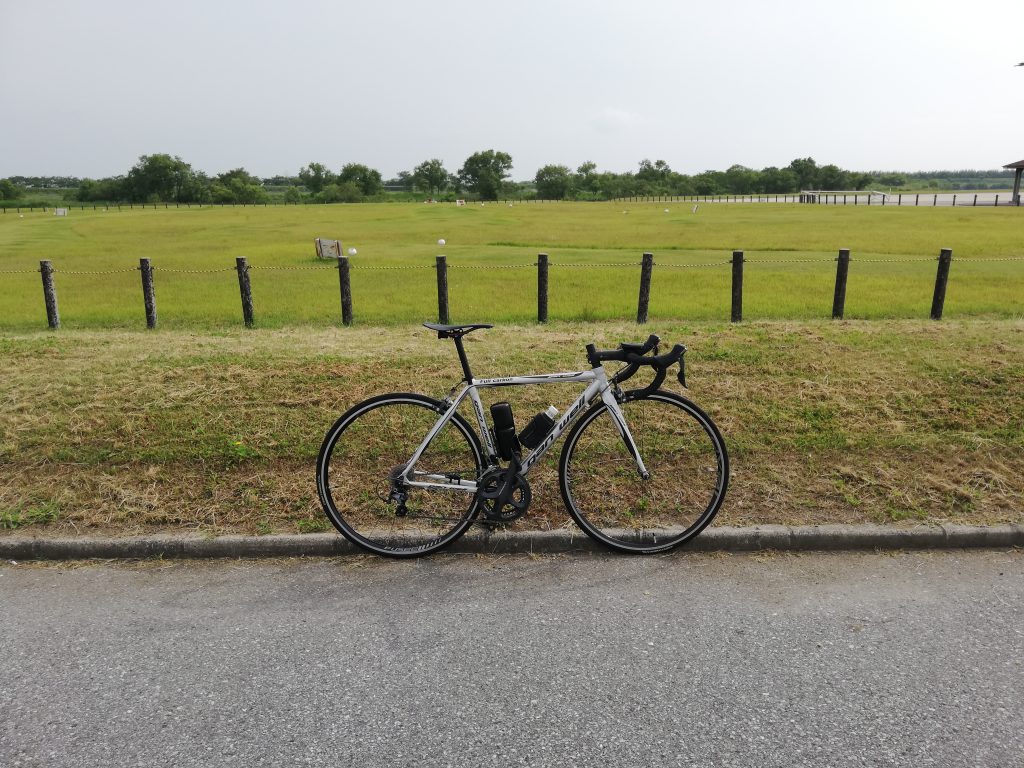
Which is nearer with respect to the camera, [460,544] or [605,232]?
[460,544]

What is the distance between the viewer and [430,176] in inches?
6220

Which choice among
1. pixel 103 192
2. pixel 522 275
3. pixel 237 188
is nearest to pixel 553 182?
pixel 237 188

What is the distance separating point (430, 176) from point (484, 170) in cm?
1642

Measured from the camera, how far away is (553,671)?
329cm

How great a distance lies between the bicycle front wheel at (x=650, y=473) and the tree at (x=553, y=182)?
14633 centimetres

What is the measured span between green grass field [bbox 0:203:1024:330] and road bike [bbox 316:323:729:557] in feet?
24.5

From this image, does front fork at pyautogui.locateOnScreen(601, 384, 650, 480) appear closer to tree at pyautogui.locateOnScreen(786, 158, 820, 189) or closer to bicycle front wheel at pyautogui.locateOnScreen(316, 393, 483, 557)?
bicycle front wheel at pyautogui.locateOnScreen(316, 393, 483, 557)

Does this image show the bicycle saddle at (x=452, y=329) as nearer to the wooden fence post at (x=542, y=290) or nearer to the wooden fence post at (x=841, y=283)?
the wooden fence post at (x=542, y=290)

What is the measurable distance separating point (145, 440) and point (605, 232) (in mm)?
31302

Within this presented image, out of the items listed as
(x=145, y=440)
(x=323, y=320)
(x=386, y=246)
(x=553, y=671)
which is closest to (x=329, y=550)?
(x=553, y=671)

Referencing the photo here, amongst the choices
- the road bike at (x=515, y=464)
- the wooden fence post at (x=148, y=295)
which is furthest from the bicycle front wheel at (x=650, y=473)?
the wooden fence post at (x=148, y=295)

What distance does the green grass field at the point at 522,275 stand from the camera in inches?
A: 521

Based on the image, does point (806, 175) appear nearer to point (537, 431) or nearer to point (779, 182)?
point (779, 182)

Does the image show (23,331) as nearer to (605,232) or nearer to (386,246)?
(386,246)
